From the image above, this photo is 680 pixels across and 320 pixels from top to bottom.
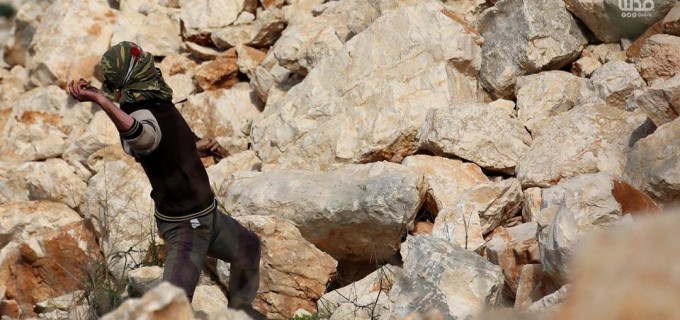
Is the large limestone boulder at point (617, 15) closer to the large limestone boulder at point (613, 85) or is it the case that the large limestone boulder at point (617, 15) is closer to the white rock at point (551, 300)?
the large limestone boulder at point (613, 85)

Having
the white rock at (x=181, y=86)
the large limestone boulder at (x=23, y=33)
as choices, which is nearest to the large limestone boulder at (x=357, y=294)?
the white rock at (x=181, y=86)

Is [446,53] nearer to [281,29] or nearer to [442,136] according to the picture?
[442,136]

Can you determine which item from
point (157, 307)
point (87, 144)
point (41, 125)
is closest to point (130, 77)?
point (157, 307)

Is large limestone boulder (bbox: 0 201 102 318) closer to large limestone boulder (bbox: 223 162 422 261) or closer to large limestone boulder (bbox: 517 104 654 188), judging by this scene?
large limestone boulder (bbox: 223 162 422 261)

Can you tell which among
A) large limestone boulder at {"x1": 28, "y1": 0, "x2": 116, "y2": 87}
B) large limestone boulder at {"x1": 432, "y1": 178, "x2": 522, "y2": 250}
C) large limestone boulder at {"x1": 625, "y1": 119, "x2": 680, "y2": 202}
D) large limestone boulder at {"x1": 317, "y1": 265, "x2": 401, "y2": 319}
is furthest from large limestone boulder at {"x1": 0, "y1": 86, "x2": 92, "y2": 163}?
large limestone boulder at {"x1": 625, "y1": 119, "x2": 680, "y2": 202}

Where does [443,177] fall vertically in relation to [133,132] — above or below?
below

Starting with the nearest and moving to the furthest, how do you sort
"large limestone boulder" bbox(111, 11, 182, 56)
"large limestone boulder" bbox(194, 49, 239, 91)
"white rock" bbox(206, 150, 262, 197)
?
"white rock" bbox(206, 150, 262, 197) → "large limestone boulder" bbox(194, 49, 239, 91) → "large limestone boulder" bbox(111, 11, 182, 56)

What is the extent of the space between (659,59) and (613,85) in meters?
0.31

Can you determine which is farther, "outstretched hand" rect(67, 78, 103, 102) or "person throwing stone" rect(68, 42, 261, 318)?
"person throwing stone" rect(68, 42, 261, 318)

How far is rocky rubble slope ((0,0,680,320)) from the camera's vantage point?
4.92 metres

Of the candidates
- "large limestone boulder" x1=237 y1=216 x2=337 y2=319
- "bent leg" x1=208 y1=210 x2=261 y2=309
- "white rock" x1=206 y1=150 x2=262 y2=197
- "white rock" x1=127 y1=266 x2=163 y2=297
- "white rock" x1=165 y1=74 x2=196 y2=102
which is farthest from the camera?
"white rock" x1=165 y1=74 x2=196 y2=102

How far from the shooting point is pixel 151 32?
909 centimetres

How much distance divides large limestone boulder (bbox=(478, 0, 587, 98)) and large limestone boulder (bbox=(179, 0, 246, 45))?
2.68m

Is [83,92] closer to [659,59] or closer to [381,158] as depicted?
[381,158]
